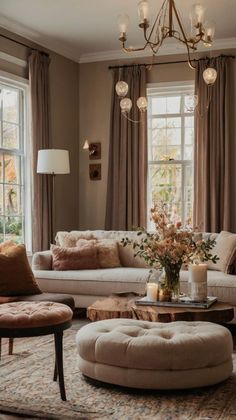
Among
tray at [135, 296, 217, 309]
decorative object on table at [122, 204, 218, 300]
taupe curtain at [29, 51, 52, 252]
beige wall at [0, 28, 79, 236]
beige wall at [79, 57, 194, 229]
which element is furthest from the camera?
beige wall at [79, 57, 194, 229]

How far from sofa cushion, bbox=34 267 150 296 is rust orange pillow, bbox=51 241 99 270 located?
0.11 meters

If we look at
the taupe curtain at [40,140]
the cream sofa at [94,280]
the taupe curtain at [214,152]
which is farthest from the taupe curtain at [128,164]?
the cream sofa at [94,280]

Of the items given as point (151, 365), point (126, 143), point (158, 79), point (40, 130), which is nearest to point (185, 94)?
point (158, 79)

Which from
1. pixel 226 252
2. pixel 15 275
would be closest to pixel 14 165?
pixel 15 275

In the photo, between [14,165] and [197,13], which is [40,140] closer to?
[14,165]

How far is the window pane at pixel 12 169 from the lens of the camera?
640 centimetres

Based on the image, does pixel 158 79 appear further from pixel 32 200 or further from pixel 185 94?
pixel 32 200

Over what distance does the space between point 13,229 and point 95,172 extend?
1.58m

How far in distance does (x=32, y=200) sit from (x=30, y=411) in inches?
150

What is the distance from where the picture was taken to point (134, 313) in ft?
13.3

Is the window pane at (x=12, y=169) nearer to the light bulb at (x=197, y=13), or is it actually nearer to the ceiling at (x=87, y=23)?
the ceiling at (x=87, y=23)

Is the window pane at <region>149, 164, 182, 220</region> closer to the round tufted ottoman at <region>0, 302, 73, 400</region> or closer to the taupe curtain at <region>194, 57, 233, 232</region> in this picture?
the taupe curtain at <region>194, 57, 233, 232</region>

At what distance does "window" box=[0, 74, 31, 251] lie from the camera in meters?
6.34

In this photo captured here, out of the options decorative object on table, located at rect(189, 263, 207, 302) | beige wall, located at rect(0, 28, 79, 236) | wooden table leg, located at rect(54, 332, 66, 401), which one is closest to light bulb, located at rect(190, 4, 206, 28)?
decorative object on table, located at rect(189, 263, 207, 302)
